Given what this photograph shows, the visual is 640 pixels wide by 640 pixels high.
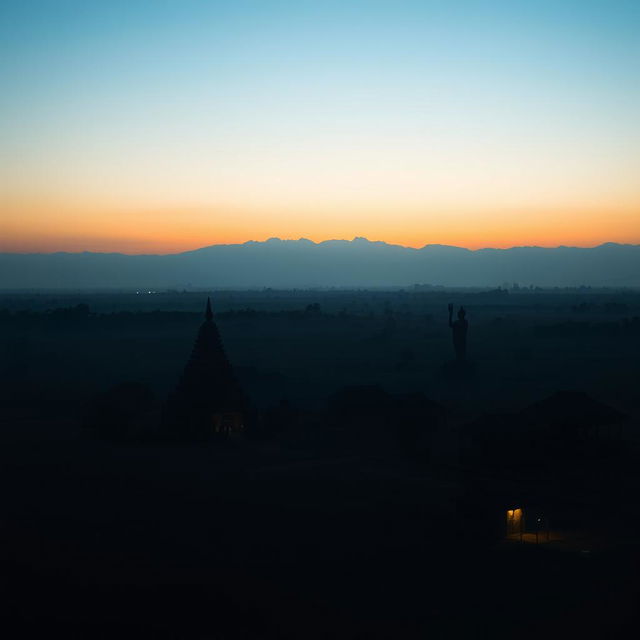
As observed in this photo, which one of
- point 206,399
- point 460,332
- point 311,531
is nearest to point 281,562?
point 311,531

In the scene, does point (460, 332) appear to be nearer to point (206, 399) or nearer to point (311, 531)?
point (206, 399)

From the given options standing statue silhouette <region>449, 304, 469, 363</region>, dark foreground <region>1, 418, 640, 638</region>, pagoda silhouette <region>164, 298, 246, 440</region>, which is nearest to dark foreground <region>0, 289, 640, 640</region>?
dark foreground <region>1, 418, 640, 638</region>

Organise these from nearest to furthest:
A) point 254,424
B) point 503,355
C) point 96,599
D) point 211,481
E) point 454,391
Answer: point 96,599, point 211,481, point 254,424, point 454,391, point 503,355

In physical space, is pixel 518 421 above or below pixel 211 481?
above

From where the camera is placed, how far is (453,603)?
15086 millimetres

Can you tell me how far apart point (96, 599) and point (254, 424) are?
62.3 feet

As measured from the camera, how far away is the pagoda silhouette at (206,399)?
105 feet

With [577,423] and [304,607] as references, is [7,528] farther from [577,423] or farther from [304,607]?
[577,423]

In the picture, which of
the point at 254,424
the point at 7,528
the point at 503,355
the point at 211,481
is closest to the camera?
the point at 7,528

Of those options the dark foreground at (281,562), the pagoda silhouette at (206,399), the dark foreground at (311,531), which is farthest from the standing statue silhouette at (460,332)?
the dark foreground at (281,562)

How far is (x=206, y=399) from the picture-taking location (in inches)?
1257

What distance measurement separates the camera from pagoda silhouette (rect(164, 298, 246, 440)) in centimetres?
3191

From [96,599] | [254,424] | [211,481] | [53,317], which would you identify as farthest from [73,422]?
[53,317]

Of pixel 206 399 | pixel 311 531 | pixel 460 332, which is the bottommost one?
pixel 311 531
